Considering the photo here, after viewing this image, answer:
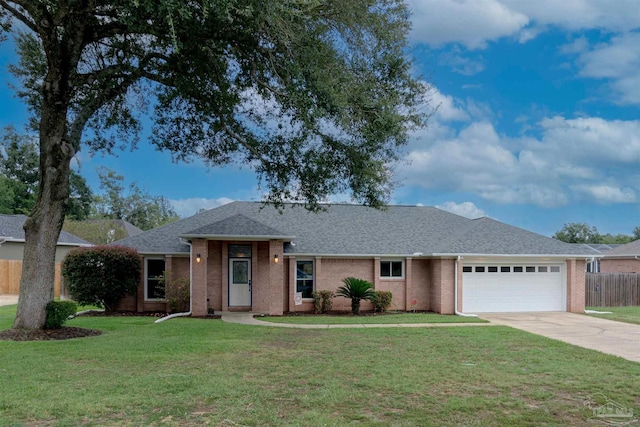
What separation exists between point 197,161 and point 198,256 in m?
3.48

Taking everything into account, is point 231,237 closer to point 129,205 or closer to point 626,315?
point 626,315

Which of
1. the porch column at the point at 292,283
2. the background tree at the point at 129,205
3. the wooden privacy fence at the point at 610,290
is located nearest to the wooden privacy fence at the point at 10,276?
the porch column at the point at 292,283

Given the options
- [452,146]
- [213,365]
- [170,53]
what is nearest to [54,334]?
[213,365]

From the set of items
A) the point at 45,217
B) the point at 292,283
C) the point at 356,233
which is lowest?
the point at 292,283

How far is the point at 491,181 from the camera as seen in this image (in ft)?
72.8

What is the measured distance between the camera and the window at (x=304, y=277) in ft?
59.8

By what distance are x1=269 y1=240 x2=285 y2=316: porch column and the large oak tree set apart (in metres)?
2.87

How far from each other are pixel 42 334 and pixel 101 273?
5540mm

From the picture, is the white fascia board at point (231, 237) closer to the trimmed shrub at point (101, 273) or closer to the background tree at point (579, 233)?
the trimmed shrub at point (101, 273)

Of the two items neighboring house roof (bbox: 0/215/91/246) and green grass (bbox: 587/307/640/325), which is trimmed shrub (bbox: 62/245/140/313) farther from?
green grass (bbox: 587/307/640/325)

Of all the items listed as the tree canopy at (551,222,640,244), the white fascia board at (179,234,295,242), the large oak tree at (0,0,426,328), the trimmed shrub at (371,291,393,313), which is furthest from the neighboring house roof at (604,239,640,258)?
the tree canopy at (551,222,640,244)

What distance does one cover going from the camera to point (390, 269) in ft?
61.7

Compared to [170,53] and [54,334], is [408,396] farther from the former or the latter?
[170,53]

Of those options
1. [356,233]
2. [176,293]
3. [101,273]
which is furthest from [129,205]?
[356,233]
